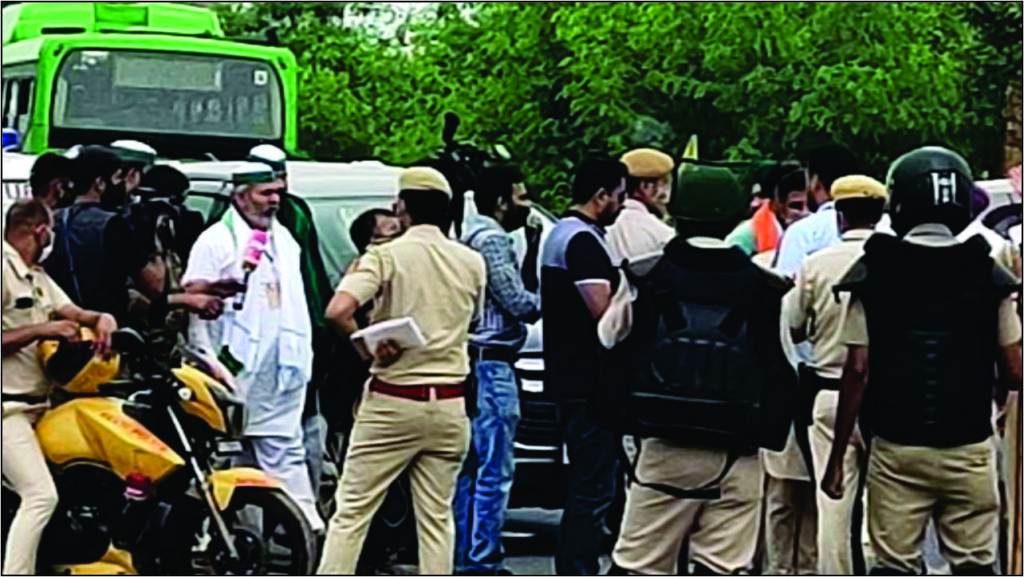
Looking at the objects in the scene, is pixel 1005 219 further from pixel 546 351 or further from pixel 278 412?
pixel 278 412

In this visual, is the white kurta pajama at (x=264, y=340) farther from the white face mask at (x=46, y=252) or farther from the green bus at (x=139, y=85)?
the green bus at (x=139, y=85)

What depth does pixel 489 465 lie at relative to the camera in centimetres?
862

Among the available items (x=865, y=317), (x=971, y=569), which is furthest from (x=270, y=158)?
(x=971, y=569)

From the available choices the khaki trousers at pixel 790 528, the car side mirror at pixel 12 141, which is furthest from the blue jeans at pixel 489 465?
the car side mirror at pixel 12 141

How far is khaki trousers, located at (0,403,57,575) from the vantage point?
7387mm

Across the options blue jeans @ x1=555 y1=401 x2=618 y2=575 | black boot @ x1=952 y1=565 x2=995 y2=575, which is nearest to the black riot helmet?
black boot @ x1=952 y1=565 x2=995 y2=575

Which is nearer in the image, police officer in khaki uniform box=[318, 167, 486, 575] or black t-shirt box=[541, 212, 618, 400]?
police officer in khaki uniform box=[318, 167, 486, 575]

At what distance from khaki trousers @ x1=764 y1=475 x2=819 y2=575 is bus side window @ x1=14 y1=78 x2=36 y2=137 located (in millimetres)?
8637

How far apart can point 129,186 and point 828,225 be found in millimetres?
2947

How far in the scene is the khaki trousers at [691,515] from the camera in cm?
660

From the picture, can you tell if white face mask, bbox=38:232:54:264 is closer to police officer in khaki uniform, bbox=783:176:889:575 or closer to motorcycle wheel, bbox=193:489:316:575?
motorcycle wheel, bbox=193:489:316:575

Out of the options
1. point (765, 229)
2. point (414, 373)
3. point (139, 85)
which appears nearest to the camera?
point (414, 373)

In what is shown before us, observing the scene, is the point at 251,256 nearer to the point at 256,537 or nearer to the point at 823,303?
the point at 256,537

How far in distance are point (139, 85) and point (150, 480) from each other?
8233 millimetres
